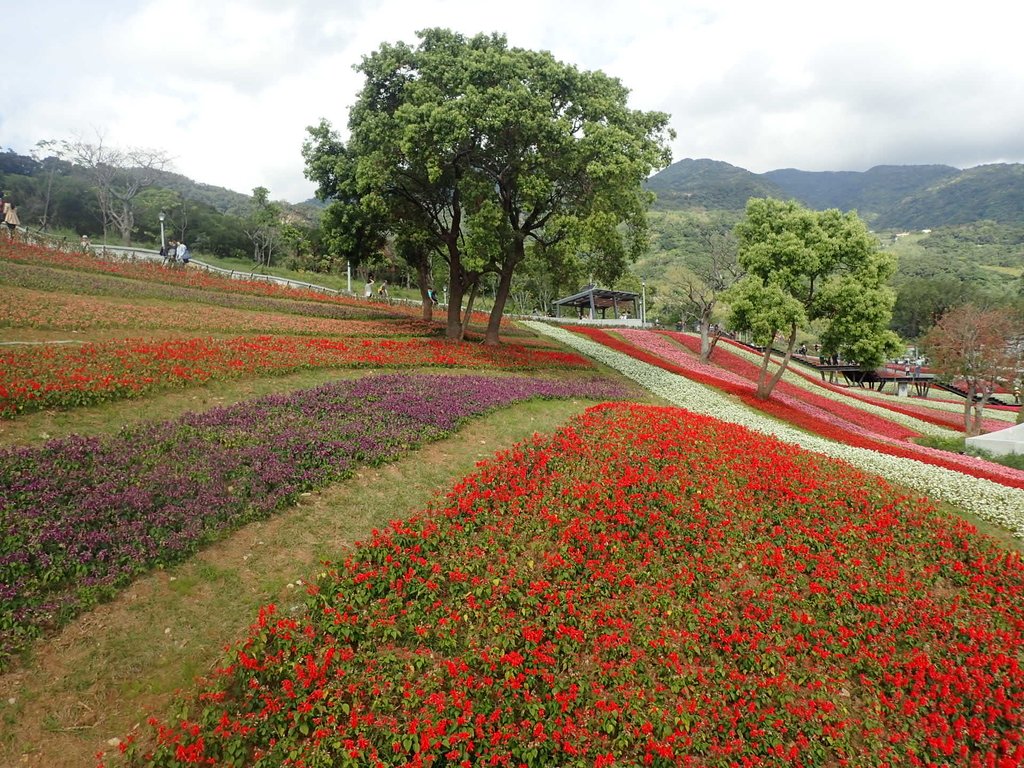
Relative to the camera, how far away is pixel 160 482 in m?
9.70

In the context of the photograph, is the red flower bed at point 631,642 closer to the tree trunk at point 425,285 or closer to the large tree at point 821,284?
Answer: the large tree at point 821,284

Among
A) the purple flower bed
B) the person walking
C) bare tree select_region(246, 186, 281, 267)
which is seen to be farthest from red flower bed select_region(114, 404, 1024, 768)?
bare tree select_region(246, 186, 281, 267)

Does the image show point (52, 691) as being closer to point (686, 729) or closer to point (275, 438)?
point (275, 438)

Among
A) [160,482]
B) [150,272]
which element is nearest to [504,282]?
[160,482]

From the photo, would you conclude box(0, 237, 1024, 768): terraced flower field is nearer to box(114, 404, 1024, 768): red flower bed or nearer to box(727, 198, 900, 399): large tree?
box(114, 404, 1024, 768): red flower bed

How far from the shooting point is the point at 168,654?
7.06m

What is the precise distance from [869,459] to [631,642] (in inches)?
560

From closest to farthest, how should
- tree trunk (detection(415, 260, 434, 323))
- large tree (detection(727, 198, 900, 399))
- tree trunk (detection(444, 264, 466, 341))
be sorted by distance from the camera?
large tree (detection(727, 198, 900, 399))
tree trunk (detection(444, 264, 466, 341))
tree trunk (detection(415, 260, 434, 323))

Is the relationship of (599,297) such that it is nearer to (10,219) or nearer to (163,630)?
(10,219)

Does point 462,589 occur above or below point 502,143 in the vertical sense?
below

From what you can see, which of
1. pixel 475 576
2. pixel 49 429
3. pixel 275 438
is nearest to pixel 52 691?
pixel 475 576

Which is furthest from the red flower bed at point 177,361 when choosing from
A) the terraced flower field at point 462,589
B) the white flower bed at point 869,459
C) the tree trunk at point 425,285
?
the tree trunk at point 425,285

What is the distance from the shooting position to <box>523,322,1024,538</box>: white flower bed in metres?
14.5

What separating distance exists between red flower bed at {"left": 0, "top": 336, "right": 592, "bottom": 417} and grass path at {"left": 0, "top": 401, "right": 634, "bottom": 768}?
22.4ft
